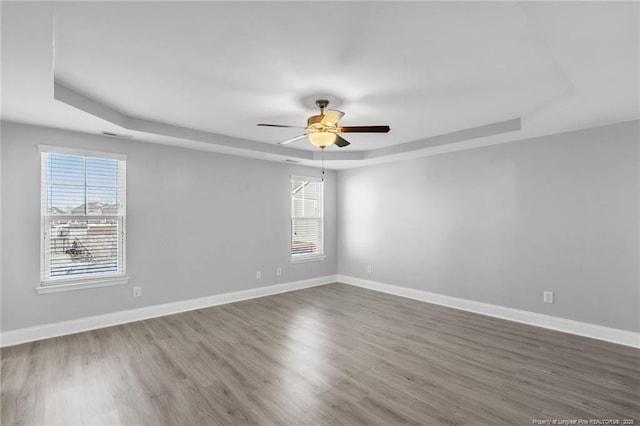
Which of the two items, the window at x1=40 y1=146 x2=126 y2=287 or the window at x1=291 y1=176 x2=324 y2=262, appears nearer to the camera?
the window at x1=40 y1=146 x2=126 y2=287

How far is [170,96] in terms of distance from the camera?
307cm

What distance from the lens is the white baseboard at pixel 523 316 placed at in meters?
3.42

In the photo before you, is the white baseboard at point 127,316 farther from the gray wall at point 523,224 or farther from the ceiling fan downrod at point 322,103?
the ceiling fan downrod at point 322,103

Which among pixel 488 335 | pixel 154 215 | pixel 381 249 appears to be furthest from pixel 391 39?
pixel 381 249

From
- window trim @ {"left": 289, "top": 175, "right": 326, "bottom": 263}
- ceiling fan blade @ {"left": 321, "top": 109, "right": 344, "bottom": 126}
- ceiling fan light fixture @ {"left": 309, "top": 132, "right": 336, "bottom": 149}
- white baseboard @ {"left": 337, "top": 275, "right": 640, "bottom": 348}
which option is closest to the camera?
ceiling fan blade @ {"left": 321, "top": 109, "right": 344, "bottom": 126}

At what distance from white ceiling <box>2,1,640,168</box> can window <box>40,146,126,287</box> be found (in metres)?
0.47

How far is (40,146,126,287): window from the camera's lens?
142 inches

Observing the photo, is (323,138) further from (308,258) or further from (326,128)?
(308,258)

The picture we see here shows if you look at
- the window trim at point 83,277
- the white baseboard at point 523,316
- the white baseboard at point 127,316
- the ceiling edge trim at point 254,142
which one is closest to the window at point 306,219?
the white baseboard at point 127,316

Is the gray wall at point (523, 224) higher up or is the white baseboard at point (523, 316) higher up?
the gray wall at point (523, 224)

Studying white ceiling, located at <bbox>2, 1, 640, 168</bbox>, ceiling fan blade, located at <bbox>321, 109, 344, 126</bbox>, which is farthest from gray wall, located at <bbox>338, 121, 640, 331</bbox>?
ceiling fan blade, located at <bbox>321, 109, 344, 126</bbox>

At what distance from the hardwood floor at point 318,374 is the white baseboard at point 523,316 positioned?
0.15 metres

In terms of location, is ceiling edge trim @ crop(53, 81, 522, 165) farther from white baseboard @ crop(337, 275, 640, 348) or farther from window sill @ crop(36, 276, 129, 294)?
white baseboard @ crop(337, 275, 640, 348)

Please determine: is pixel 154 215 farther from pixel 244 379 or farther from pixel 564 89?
pixel 564 89
